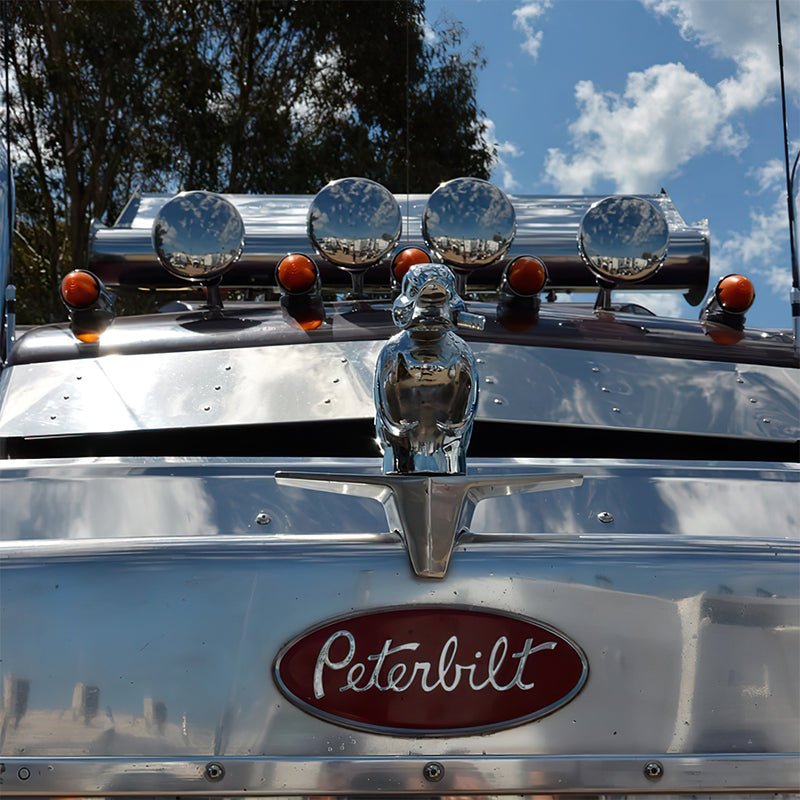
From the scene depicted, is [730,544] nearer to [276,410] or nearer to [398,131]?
[276,410]

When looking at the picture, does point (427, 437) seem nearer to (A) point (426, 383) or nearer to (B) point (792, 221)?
(A) point (426, 383)

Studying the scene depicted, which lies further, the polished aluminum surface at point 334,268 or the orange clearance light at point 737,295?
the polished aluminum surface at point 334,268

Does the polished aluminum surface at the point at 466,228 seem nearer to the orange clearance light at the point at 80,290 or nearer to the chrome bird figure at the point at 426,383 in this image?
the orange clearance light at the point at 80,290

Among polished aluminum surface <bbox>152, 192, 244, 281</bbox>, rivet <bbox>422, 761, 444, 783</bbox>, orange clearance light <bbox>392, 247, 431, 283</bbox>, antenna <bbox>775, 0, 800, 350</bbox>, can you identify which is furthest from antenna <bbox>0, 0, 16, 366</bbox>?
antenna <bbox>775, 0, 800, 350</bbox>

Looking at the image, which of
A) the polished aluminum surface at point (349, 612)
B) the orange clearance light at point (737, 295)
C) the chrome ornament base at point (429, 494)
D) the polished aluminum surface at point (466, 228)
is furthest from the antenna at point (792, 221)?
the chrome ornament base at point (429, 494)

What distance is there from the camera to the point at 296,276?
87.0 inches

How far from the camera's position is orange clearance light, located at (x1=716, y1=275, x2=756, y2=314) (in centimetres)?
233

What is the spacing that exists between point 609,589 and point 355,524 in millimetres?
393

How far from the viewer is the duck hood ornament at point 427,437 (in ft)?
4.44

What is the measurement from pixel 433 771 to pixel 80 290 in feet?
4.52

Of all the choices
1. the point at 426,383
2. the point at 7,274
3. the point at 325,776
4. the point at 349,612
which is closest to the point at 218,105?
the point at 7,274

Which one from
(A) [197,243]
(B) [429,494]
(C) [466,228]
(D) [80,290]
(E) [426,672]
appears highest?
(C) [466,228]

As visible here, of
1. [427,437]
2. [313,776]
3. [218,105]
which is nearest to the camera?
[313,776]

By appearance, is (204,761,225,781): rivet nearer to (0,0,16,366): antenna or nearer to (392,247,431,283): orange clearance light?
(0,0,16,366): antenna
